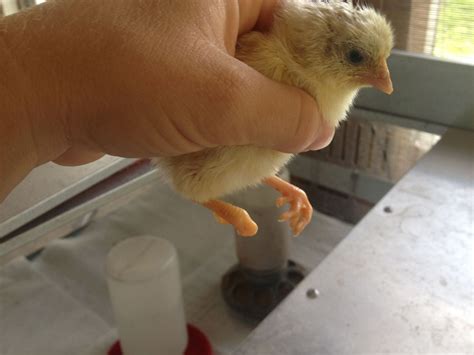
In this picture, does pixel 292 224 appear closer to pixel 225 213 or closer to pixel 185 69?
pixel 225 213

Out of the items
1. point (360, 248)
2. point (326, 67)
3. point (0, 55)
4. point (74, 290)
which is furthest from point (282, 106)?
point (74, 290)

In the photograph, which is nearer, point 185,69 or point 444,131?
point 185,69

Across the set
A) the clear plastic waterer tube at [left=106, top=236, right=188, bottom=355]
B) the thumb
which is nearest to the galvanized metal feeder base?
the clear plastic waterer tube at [left=106, top=236, right=188, bottom=355]

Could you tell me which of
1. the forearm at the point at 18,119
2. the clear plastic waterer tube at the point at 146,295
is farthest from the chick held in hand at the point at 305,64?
the clear plastic waterer tube at the point at 146,295

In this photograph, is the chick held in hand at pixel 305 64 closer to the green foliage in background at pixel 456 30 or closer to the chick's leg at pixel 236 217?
the chick's leg at pixel 236 217

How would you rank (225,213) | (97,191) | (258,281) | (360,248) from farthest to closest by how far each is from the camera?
(258,281), (97,191), (360,248), (225,213)

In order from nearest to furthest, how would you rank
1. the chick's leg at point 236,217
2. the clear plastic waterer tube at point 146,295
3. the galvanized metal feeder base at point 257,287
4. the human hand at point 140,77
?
the human hand at point 140,77
the chick's leg at point 236,217
the clear plastic waterer tube at point 146,295
the galvanized metal feeder base at point 257,287
